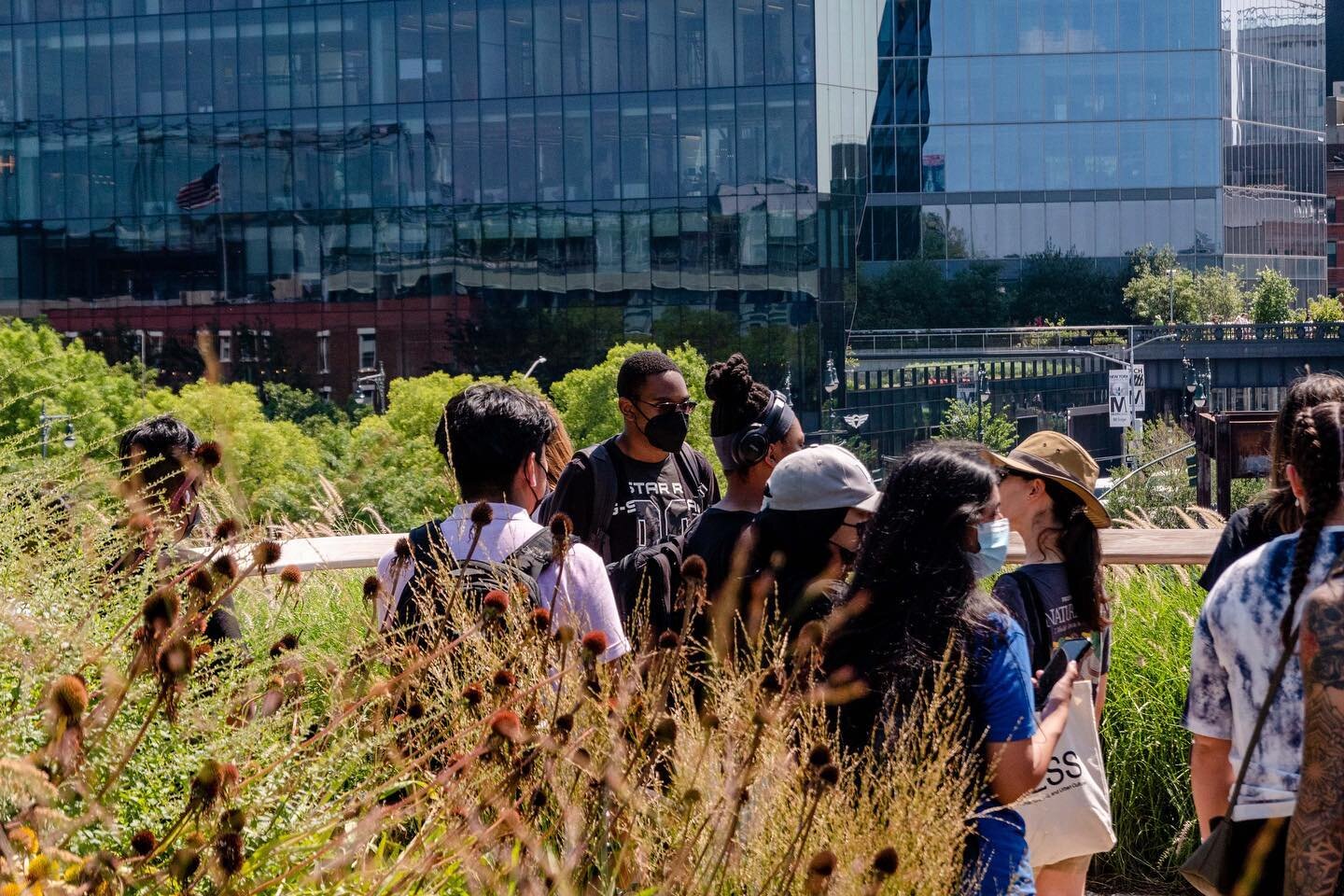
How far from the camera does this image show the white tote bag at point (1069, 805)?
3.51 m

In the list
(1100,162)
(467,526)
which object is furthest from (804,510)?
(1100,162)

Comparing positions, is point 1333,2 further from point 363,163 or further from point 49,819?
point 49,819

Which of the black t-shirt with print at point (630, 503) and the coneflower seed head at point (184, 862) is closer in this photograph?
the coneflower seed head at point (184, 862)

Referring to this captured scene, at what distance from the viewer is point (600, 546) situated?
523cm

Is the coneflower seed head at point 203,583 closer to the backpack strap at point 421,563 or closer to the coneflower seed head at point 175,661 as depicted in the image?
the coneflower seed head at point 175,661

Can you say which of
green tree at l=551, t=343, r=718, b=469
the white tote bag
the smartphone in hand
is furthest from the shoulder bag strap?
green tree at l=551, t=343, r=718, b=469

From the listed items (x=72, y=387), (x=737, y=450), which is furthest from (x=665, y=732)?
(x=72, y=387)

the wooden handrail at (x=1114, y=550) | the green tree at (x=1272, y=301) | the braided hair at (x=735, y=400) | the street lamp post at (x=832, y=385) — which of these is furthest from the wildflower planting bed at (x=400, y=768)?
the green tree at (x=1272, y=301)

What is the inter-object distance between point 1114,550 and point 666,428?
68.6 inches

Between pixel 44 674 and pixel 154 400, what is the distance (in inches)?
1596

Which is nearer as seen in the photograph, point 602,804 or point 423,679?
point 602,804

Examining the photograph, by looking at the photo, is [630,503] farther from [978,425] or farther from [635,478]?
[978,425]

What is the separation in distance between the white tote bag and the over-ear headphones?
50.2 inches

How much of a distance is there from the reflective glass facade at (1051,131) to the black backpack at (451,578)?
82.2 m
